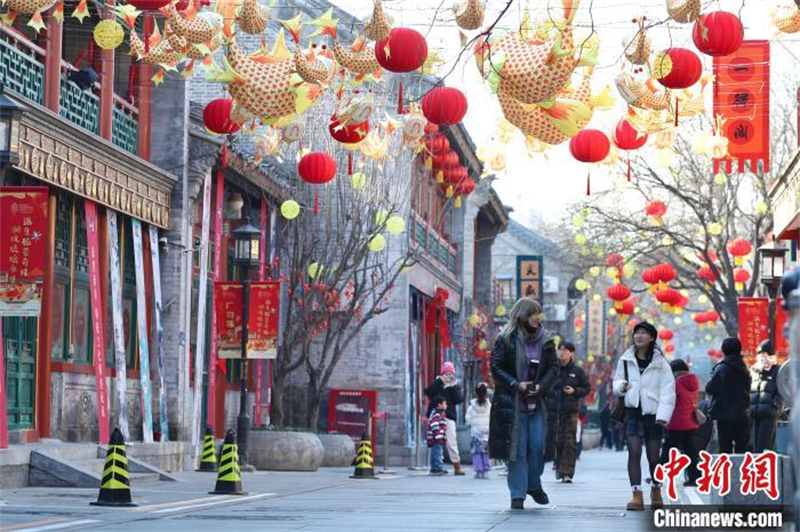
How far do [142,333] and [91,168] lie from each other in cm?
338

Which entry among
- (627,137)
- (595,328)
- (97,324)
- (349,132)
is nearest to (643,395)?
(627,137)

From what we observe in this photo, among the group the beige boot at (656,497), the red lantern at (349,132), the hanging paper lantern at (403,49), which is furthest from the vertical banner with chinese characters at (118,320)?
the hanging paper lantern at (403,49)

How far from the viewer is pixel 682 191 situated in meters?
44.9

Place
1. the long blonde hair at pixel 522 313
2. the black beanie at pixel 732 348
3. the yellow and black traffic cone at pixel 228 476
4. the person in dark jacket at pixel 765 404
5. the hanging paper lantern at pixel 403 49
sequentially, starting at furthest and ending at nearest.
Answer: the person in dark jacket at pixel 765 404 → the black beanie at pixel 732 348 → the yellow and black traffic cone at pixel 228 476 → the long blonde hair at pixel 522 313 → the hanging paper lantern at pixel 403 49

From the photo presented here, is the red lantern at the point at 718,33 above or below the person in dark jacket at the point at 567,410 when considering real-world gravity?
above

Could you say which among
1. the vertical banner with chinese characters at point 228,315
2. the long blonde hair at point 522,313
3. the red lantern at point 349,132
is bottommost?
the long blonde hair at point 522,313

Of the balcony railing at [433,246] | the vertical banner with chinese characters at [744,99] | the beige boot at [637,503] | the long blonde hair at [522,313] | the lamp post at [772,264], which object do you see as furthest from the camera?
the balcony railing at [433,246]

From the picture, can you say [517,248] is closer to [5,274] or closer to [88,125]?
[88,125]

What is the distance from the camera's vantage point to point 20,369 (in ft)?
67.8

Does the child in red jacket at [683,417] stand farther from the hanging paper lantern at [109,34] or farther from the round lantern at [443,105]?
the hanging paper lantern at [109,34]

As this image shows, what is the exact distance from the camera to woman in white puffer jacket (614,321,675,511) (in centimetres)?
1520

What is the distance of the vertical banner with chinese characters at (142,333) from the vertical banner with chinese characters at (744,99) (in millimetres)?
9149

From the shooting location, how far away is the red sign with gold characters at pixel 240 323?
86.8 feet

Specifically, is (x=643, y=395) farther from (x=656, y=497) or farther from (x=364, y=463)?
(x=364, y=463)
